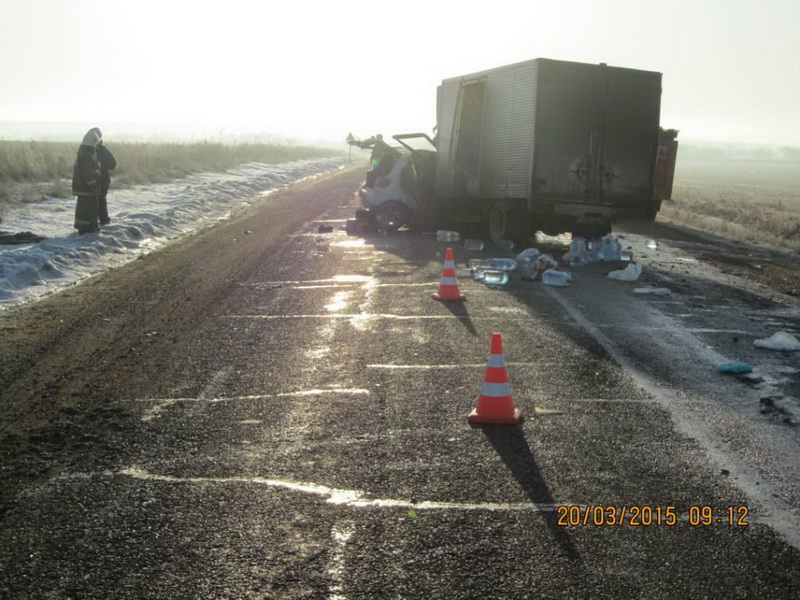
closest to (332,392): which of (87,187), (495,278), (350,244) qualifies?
(495,278)

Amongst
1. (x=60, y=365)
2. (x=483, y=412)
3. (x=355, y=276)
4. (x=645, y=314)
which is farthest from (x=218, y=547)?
(x=355, y=276)

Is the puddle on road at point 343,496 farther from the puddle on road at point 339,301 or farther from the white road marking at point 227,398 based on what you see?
the puddle on road at point 339,301

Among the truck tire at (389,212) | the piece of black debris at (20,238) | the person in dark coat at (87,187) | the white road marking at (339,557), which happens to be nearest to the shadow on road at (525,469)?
the white road marking at (339,557)

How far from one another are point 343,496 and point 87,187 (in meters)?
13.6

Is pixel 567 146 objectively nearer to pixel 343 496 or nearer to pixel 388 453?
pixel 388 453

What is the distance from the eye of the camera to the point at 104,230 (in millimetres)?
16938

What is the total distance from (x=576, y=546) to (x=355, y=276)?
343 inches

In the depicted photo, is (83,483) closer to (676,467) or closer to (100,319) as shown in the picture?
(676,467)

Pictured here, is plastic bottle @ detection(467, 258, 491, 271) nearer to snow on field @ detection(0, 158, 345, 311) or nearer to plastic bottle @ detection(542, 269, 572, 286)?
plastic bottle @ detection(542, 269, 572, 286)

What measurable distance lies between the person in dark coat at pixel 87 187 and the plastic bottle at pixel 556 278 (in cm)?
941

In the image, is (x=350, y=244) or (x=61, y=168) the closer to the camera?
(x=350, y=244)

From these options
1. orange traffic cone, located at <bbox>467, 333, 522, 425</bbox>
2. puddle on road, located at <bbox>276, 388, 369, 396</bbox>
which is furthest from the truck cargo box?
orange traffic cone, located at <bbox>467, 333, 522, 425</bbox>

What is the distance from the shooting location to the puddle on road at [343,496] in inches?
Answer: 173

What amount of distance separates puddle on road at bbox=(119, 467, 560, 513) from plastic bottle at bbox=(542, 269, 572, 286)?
7856mm
